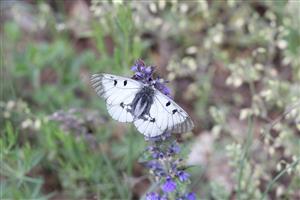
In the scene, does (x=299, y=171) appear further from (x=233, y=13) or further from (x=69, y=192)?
(x=233, y=13)

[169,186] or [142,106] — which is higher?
[142,106]

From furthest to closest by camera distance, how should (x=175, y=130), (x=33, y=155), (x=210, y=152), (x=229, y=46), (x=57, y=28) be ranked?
(x=229, y=46) < (x=57, y=28) < (x=210, y=152) < (x=33, y=155) < (x=175, y=130)

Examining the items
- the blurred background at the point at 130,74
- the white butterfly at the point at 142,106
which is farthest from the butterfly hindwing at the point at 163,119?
the blurred background at the point at 130,74

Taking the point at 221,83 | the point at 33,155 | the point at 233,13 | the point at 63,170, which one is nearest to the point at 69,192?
the point at 63,170

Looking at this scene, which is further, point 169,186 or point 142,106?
point 169,186

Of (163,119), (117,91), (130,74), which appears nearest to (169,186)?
(163,119)

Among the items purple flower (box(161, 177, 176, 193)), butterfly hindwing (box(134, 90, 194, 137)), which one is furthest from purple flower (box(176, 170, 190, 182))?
butterfly hindwing (box(134, 90, 194, 137))

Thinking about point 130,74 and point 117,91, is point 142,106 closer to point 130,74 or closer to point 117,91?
point 117,91

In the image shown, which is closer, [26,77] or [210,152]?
[210,152]
